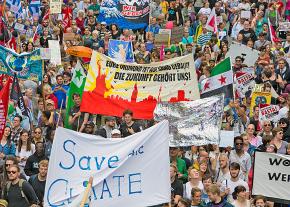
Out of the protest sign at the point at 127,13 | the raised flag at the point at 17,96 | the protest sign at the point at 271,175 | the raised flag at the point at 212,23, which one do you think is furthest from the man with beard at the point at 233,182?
the protest sign at the point at 127,13

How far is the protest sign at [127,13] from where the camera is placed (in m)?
29.0

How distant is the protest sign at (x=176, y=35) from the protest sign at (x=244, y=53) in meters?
2.94

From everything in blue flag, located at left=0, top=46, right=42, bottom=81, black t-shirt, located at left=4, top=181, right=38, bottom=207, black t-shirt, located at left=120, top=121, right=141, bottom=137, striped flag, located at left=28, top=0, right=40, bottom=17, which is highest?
striped flag, located at left=28, top=0, right=40, bottom=17

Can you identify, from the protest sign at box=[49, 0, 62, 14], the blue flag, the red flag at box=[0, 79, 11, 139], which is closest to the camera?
the red flag at box=[0, 79, 11, 139]

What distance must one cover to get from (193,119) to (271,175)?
133 inches

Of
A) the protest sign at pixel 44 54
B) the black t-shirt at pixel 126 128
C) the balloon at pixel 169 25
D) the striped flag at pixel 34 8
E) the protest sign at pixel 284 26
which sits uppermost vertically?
the striped flag at pixel 34 8

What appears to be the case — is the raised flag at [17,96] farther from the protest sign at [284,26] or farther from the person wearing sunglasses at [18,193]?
the protest sign at [284,26]

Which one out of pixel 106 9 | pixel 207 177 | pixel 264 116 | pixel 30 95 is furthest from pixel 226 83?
pixel 106 9

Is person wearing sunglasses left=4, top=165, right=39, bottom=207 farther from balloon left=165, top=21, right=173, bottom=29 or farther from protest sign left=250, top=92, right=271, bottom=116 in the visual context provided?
balloon left=165, top=21, right=173, bottom=29

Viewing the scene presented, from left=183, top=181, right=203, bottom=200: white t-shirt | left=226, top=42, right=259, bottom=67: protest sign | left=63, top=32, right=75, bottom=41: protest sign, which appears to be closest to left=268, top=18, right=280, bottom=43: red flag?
left=226, top=42, right=259, bottom=67: protest sign

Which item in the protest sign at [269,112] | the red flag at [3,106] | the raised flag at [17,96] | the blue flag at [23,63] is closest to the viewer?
the red flag at [3,106]

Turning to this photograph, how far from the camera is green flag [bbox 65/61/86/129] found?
20.0 metres

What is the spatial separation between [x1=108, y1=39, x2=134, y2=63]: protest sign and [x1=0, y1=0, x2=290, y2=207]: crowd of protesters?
0.36 metres

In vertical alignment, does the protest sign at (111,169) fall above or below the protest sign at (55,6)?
below
